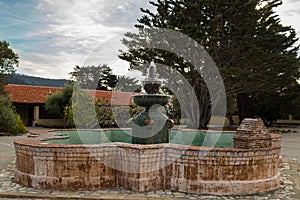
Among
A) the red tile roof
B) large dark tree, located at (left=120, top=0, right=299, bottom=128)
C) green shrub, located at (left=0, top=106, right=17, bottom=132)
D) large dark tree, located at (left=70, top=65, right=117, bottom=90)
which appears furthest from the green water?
large dark tree, located at (left=70, top=65, right=117, bottom=90)

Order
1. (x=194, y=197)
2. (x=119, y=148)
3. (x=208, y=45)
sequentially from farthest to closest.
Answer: (x=208, y=45) → (x=119, y=148) → (x=194, y=197)

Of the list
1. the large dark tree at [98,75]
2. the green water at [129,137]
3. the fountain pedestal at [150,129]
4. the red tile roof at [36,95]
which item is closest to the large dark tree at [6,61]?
the red tile roof at [36,95]

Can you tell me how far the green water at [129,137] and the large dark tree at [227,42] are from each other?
323 inches

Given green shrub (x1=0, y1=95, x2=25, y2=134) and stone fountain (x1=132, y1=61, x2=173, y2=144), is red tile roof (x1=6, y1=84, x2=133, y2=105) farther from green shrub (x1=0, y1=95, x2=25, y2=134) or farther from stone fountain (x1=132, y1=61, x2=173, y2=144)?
stone fountain (x1=132, y1=61, x2=173, y2=144)

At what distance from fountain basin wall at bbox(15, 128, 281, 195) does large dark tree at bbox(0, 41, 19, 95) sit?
19567mm

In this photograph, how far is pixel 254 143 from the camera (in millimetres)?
6277

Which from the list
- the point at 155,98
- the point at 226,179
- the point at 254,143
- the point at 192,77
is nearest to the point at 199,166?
the point at 226,179

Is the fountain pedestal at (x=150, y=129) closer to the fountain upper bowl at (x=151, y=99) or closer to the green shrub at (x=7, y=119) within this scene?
the fountain upper bowl at (x=151, y=99)

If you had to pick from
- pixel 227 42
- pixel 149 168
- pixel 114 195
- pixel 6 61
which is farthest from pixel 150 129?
pixel 6 61

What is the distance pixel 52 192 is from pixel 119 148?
1414 millimetres

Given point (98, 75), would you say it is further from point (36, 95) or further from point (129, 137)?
point (129, 137)

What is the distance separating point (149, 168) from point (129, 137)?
12.5 ft

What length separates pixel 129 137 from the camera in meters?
9.70

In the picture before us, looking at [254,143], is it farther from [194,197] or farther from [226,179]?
[194,197]
